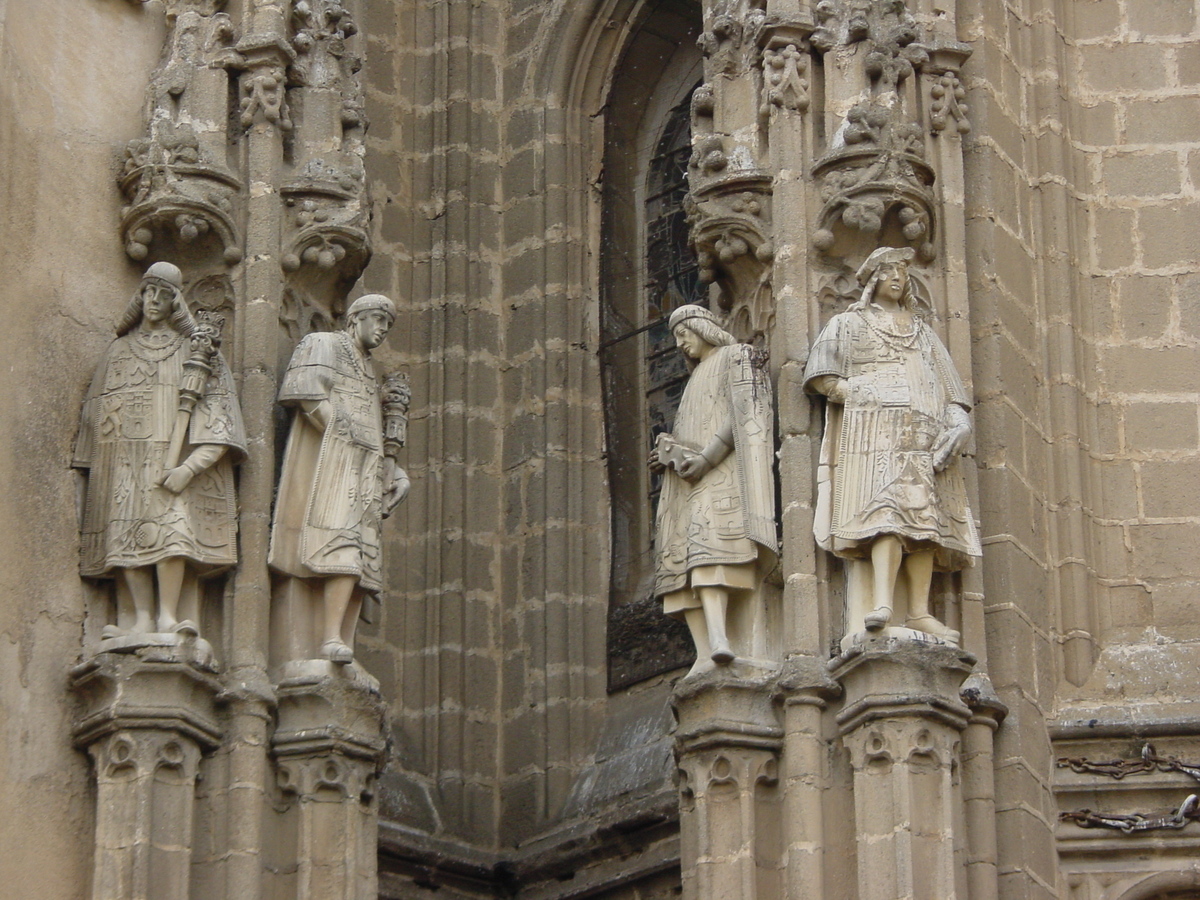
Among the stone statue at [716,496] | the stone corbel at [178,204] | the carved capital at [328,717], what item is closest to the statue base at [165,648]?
the carved capital at [328,717]

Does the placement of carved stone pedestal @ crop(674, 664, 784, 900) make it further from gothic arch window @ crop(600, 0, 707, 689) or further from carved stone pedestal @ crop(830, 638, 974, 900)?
gothic arch window @ crop(600, 0, 707, 689)

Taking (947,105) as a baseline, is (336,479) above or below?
below

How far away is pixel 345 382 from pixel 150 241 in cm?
117

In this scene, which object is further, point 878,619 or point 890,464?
point 890,464

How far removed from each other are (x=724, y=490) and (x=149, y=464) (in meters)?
2.59

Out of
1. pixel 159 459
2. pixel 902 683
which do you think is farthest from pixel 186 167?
pixel 902 683

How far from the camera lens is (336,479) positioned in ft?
63.2

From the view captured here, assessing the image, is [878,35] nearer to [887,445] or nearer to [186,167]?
[887,445]

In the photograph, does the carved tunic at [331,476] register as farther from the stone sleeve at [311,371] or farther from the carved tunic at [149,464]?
the carved tunic at [149,464]

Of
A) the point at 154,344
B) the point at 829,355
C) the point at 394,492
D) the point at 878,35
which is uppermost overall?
the point at 878,35

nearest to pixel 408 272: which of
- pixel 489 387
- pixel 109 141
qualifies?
pixel 489 387

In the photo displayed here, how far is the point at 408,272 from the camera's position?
74.6 ft

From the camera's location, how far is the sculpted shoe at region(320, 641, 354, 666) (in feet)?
62.3

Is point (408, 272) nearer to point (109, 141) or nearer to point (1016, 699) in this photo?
point (109, 141)
